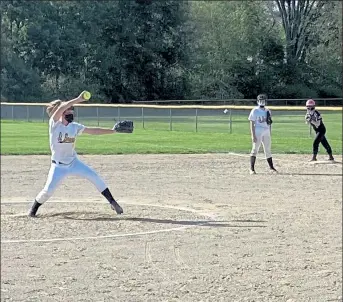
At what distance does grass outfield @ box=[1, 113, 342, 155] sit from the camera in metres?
25.1

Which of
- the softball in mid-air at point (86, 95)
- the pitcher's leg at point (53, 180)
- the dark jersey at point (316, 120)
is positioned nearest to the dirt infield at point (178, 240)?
the pitcher's leg at point (53, 180)

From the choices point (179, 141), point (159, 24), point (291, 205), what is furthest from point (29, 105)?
point (291, 205)

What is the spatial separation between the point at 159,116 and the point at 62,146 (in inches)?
1220

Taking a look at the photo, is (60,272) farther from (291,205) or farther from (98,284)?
(291,205)

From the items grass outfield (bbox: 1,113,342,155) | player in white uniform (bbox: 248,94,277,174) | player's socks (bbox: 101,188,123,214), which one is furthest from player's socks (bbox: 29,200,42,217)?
grass outfield (bbox: 1,113,342,155)

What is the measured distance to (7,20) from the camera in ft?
159

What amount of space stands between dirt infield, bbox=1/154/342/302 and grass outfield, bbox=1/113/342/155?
785 centimetres

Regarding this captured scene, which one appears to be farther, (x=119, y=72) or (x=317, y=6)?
(x=317, y=6)

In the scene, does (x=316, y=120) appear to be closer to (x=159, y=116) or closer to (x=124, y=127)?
(x=124, y=127)

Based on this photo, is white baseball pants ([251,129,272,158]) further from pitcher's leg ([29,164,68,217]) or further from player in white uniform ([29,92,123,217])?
pitcher's leg ([29,164,68,217])

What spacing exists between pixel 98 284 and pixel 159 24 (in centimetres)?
5514

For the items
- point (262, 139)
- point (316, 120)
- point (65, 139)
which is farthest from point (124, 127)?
point (316, 120)

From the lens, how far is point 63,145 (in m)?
11.2

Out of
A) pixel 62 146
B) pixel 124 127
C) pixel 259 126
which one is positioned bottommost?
pixel 259 126
